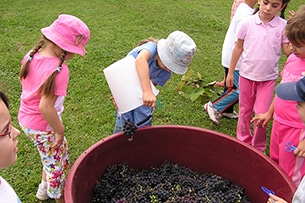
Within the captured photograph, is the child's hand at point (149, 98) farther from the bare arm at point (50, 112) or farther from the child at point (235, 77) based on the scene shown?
the child at point (235, 77)

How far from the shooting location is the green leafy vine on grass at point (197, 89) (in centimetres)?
356

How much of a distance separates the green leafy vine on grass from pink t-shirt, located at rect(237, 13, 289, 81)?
3.27 feet

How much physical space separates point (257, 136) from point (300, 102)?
1.29 m

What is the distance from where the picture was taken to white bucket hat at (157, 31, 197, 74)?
1.98 m

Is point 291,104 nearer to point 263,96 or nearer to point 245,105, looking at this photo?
point 263,96

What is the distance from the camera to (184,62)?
80.1 inches

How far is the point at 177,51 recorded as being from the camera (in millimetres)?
1979

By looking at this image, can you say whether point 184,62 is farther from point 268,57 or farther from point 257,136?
point 257,136

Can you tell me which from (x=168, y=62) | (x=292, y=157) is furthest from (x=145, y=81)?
(x=292, y=157)

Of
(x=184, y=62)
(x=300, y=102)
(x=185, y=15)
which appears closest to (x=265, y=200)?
(x=300, y=102)

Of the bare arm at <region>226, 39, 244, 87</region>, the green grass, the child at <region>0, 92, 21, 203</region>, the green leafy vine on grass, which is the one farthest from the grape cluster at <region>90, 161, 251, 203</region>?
the green leafy vine on grass

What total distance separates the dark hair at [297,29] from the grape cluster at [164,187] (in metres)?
0.88

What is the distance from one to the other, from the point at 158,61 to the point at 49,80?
645 millimetres

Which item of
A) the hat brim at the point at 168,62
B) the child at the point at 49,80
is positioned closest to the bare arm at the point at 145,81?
the hat brim at the point at 168,62
